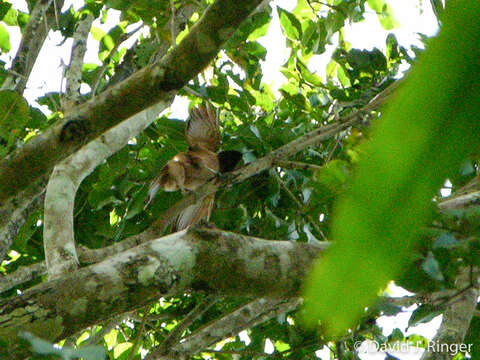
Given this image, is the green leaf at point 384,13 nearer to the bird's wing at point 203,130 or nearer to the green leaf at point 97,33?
the bird's wing at point 203,130

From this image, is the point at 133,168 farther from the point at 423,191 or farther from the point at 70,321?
the point at 423,191

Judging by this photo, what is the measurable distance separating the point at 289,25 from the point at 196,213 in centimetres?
100

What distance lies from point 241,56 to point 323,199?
3.53 ft

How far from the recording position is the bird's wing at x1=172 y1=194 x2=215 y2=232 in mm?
2270

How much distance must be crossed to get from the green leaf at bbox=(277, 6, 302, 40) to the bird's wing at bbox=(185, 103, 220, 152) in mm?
523

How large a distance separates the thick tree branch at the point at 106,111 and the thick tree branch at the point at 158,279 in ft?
0.82

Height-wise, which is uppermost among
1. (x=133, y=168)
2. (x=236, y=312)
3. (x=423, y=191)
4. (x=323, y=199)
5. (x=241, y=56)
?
(x=241, y=56)

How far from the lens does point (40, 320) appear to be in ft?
3.99

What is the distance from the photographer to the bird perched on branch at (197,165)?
2.07 metres

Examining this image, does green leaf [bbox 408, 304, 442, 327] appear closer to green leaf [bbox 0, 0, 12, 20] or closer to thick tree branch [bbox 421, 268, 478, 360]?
thick tree branch [bbox 421, 268, 478, 360]

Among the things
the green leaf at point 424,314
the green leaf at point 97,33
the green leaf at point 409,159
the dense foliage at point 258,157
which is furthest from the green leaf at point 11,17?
the green leaf at point 409,159

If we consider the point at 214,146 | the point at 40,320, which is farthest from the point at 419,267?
the point at 214,146

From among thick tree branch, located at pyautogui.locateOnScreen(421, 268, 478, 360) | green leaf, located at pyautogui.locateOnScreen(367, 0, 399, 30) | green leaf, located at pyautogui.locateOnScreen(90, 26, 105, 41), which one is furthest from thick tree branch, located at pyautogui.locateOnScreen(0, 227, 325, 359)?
green leaf, located at pyautogui.locateOnScreen(90, 26, 105, 41)

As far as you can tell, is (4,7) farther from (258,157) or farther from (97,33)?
(258,157)
